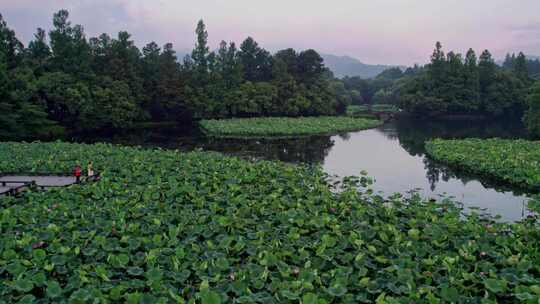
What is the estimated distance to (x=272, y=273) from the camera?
6184 millimetres

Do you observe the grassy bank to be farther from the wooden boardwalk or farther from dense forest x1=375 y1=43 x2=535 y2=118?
dense forest x1=375 y1=43 x2=535 y2=118

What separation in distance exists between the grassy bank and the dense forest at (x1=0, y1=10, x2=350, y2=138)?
21.3 meters

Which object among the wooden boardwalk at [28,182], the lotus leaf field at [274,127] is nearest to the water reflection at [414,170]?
the lotus leaf field at [274,127]

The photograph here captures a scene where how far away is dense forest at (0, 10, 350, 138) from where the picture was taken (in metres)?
27.7

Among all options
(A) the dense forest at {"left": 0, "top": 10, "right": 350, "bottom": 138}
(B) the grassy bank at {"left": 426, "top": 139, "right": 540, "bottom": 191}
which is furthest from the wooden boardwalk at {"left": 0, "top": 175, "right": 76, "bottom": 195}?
(B) the grassy bank at {"left": 426, "top": 139, "right": 540, "bottom": 191}

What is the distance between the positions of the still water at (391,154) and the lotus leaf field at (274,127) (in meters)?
1.62

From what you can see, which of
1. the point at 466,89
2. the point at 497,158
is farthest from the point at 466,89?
the point at 497,158

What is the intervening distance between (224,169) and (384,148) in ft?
46.4

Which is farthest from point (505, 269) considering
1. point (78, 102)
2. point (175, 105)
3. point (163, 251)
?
point (175, 105)

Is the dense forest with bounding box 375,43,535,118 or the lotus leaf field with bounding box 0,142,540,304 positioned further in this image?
the dense forest with bounding box 375,43,535,118

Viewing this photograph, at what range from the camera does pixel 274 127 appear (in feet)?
107

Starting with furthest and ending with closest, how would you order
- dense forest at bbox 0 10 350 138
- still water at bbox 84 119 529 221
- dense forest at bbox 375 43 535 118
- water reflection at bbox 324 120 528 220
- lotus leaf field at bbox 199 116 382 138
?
dense forest at bbox 375 43 535 118, lotus leaf field at bbox 199 116 382 138, dense forest at bbox 0 10 350 138, still water at bbox 84 119 529 221, water reflection at bbox 324 120 528 220

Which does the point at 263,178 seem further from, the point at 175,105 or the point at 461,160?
the point at 175,105

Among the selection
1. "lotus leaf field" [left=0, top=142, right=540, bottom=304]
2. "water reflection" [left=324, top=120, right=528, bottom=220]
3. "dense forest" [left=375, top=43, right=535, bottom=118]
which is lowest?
"water reflection" [left=324, top=120, right=528, bottom=220]
